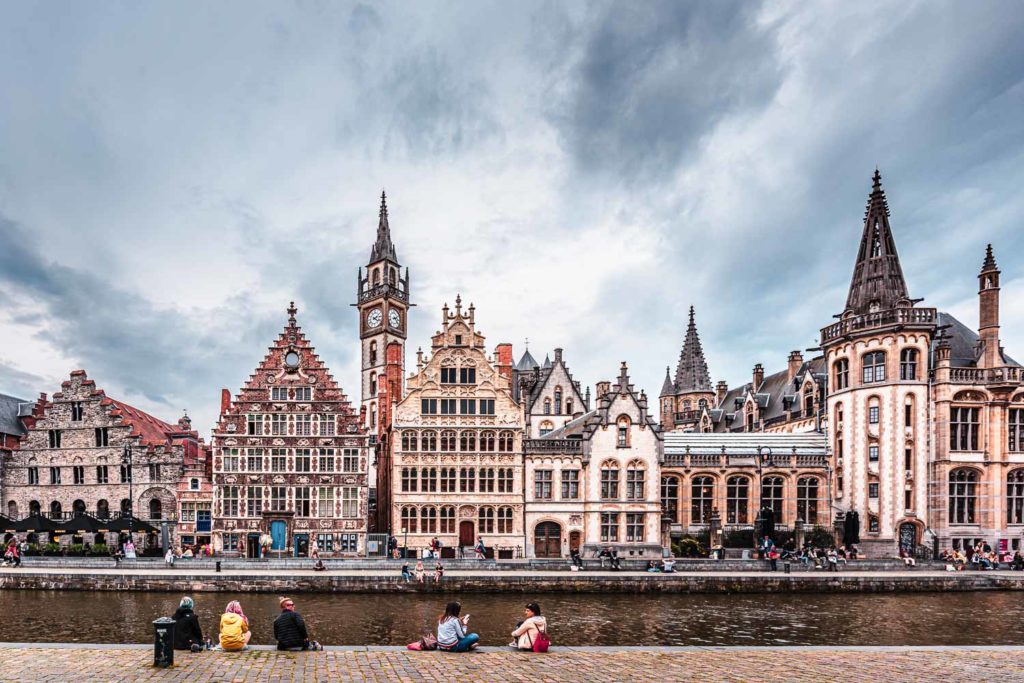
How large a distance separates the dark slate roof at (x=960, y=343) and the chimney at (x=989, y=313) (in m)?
0.96

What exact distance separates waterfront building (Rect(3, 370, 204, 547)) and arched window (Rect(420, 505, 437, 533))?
59.6 ft

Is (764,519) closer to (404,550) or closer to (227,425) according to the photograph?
(404,550)

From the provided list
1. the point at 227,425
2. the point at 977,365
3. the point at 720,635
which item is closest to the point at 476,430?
the point at 227,425

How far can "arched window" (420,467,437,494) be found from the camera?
48.7m

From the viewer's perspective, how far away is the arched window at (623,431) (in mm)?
49875

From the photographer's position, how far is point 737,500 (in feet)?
173

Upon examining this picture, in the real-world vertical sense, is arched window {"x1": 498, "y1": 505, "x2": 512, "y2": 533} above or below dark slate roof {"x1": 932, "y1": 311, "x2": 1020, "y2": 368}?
below

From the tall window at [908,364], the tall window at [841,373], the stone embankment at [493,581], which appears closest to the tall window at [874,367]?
the tall window at [908,364]

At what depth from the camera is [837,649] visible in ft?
62.7

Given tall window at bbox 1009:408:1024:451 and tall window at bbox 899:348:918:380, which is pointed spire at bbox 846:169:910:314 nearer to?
tall window at bbox 899:348:918:380

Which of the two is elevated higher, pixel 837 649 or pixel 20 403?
pixel 20 403

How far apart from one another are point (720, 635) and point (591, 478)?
23475 mm

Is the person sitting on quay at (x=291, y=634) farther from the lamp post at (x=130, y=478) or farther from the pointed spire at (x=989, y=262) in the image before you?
the pointed spire at (x=989, y=262)

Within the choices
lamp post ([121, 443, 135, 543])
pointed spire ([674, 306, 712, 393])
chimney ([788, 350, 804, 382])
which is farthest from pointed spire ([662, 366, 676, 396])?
lamp post ([121, 443, 135, 543])
